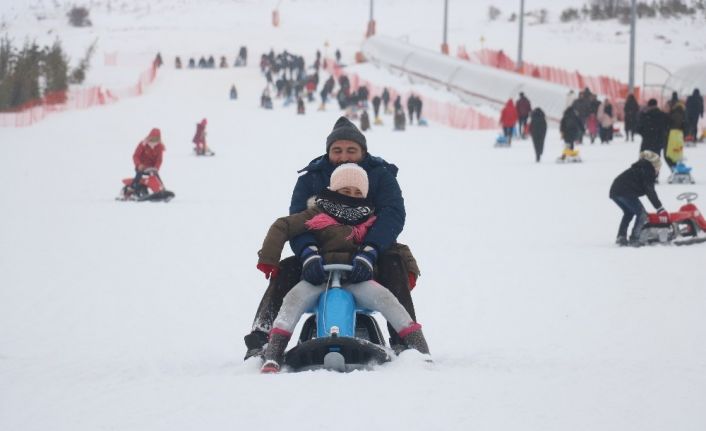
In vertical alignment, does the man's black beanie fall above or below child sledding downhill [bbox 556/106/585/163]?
above

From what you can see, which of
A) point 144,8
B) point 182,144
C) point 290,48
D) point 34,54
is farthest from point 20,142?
point 144,8

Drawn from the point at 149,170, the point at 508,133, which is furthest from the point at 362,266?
the point at 508,133

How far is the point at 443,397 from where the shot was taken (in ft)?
16.2

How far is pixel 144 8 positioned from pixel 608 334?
10918 centimetres

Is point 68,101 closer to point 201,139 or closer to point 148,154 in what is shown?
point 201,139

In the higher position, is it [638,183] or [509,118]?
[638,183]

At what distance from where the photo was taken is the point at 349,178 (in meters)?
5.89

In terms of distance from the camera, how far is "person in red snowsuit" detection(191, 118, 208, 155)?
1142 inches

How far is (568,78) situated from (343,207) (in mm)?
49822

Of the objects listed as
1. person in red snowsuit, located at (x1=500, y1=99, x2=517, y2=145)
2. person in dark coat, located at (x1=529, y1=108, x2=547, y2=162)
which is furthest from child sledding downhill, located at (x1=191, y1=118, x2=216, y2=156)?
person in dark coat, located at (x1=529, y1=108, x2=547, y2=162)

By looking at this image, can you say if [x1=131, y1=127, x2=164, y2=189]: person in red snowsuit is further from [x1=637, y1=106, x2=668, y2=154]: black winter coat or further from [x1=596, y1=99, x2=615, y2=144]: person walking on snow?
[x1=596, y1=99, x2=615, y2=144]: person walking on snow

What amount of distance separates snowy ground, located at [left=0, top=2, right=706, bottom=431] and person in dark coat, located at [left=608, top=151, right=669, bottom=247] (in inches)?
16.1

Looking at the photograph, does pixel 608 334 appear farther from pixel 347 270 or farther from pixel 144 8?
pixel 144 8

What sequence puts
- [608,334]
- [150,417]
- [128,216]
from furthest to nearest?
1. [128,216]
2. [608,334]
3. [150,417]
